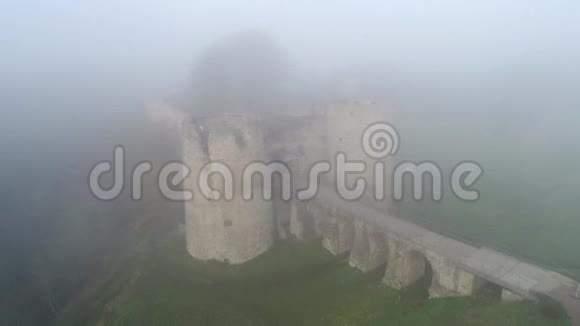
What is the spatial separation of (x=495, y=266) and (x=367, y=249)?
18.5 feet

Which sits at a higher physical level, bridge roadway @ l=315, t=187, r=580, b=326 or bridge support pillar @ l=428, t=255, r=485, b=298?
bridge roadway @ l=315, t=187, r=580, b=326

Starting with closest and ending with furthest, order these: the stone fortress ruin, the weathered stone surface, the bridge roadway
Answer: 1. the bridge roadway
2. the stone fortress ruin
3. the weathered stone surface

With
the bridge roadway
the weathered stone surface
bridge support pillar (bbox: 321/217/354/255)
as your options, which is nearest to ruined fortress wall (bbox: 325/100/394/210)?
the weathered stone surface

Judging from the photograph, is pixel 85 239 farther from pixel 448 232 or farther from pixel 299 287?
pixel 448 232

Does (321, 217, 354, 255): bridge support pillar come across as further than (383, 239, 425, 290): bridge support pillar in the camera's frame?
Yes

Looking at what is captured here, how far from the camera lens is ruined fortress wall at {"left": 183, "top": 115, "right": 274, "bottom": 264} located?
73.7 feet

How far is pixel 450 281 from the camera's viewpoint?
58.9 ft

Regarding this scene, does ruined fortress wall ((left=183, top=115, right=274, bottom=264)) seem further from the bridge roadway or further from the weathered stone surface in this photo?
the bridge roadway

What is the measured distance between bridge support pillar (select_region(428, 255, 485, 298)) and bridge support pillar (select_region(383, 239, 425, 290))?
114 cm

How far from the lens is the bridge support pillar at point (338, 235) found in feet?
75.7

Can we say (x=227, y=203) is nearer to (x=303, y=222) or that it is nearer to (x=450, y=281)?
(x=303, y=222)

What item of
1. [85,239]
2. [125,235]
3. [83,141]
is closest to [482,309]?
[125,235]

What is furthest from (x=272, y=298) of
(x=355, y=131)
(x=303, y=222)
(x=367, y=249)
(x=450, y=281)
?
(x=355, y=131)

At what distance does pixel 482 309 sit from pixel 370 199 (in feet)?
35.2
